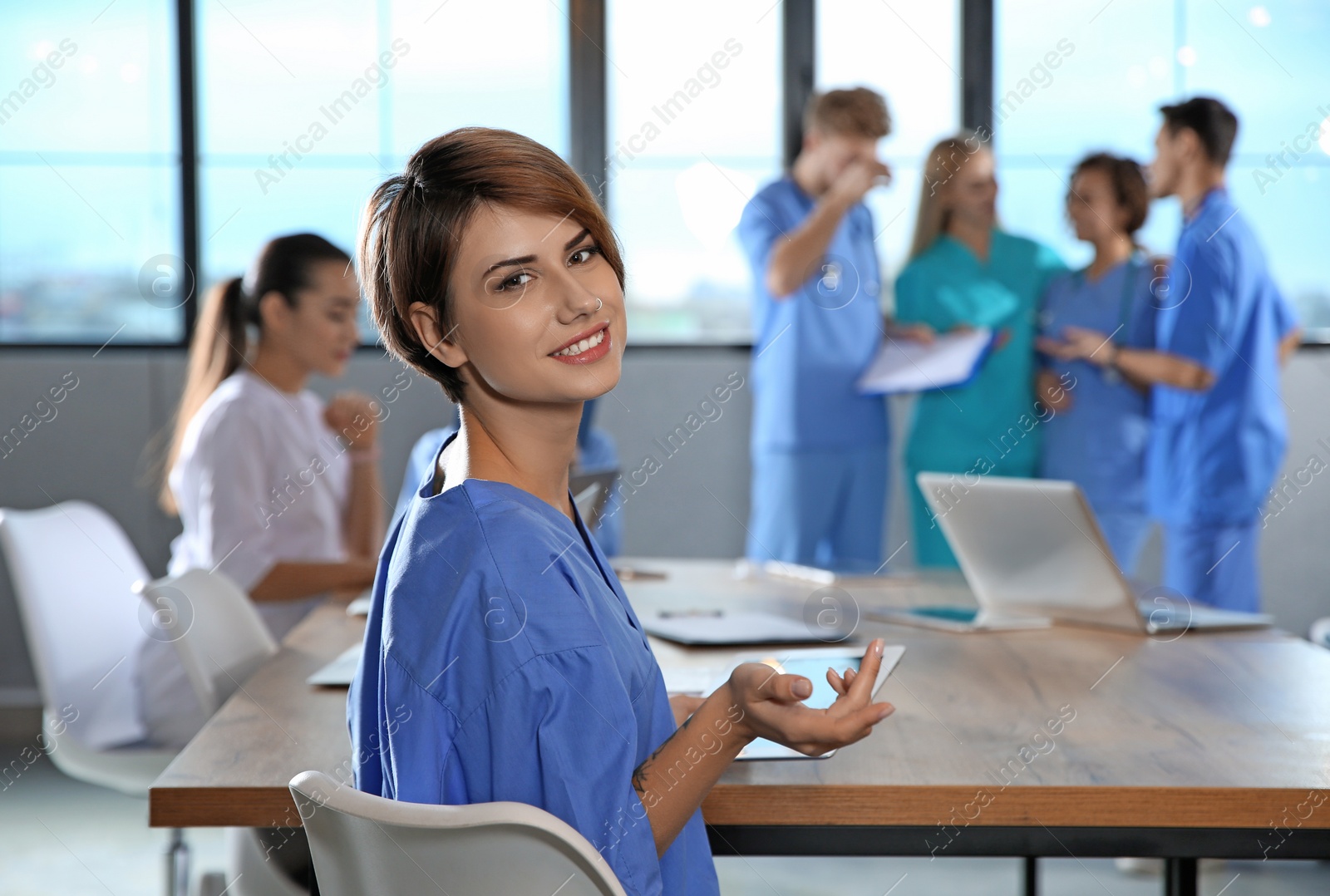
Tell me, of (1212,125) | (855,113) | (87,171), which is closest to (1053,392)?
(1212,125)

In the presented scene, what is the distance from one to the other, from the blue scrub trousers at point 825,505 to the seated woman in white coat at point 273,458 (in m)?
1.04

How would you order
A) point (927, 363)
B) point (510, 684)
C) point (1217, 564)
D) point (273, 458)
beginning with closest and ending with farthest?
point (510, 684) < point (273, 458) < point (1217, 564) < point (927, 363)

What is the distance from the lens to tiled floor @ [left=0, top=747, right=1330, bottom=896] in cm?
245

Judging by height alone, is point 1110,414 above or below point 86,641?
above

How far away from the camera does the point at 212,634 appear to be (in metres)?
1.63

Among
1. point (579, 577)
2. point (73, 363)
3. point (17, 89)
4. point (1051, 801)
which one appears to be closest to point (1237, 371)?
point (1051, 801)

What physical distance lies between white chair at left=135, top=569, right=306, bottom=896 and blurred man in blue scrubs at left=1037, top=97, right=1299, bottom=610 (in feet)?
6.39

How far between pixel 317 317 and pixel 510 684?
1.65m

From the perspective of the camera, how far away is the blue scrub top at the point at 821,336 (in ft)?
9.80

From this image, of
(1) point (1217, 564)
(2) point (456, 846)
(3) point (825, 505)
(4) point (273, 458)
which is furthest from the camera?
(3) point (825, 505)

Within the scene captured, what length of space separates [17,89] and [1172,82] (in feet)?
11.6

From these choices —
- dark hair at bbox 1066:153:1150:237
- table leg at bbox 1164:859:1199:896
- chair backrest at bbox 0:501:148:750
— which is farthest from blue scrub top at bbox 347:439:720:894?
dark hair at bbox 1066:153:1150:237

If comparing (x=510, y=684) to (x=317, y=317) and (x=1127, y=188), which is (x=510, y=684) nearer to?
(x=317, y=317)

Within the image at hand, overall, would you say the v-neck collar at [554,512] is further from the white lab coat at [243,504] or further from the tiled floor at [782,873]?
the tiled floor at [782,873]
